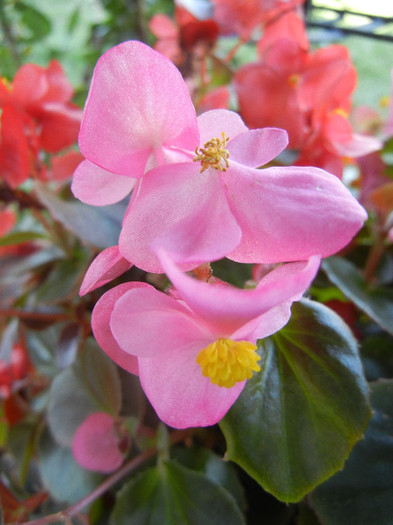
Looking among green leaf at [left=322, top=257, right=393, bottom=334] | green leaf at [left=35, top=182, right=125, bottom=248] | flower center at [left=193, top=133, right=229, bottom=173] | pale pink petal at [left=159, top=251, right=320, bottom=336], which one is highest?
flower center at [left=193, top=133, right=229, bottom=173]

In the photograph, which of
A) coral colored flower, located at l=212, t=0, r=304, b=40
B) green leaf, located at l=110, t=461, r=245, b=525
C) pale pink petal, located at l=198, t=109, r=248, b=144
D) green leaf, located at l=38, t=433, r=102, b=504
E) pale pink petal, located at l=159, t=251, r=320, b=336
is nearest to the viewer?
pale pink petal, located at l=159, t=251, r=320, b=336

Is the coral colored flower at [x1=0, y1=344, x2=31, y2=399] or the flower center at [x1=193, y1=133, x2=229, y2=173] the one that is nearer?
the flower center at [x1=193, y1=133, x2=229, y2=173]

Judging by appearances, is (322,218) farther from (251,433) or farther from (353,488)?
(353,488)

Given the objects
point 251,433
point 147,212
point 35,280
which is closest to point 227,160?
point 147,212

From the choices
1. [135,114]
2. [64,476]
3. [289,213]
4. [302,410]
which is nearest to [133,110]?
[135,114]

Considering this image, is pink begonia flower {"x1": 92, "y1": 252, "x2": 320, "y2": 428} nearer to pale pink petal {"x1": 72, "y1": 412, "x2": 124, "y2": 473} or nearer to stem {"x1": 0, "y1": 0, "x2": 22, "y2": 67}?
pale pink petal {"x1": 72, "y1": 412, "x2": 124, "y2": 473}

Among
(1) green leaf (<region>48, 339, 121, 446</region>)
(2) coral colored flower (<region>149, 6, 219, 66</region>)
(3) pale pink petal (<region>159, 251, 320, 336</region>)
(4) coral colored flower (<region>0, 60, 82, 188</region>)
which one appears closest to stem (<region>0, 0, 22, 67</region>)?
(2) coral colored flower (<region>149, 6, 219, 66</region>)

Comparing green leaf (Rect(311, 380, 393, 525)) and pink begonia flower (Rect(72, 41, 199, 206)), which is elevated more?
pink begonia flower (Rect(72, 41, 199, 206))

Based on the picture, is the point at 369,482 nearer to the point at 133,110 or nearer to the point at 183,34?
the point at 133,110
